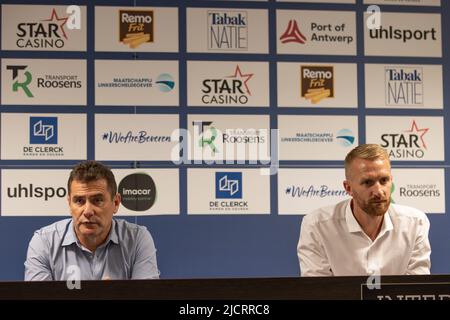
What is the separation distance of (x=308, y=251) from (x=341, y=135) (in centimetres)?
137

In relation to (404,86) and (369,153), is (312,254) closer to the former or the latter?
(369,153)

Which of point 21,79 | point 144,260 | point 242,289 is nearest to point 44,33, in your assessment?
point 21,79

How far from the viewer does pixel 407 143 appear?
3398mm

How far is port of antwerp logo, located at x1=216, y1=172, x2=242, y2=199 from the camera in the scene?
3270 mm

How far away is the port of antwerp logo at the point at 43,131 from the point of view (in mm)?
3213

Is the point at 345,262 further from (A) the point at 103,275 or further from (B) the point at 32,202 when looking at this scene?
(B) the point at 32,202

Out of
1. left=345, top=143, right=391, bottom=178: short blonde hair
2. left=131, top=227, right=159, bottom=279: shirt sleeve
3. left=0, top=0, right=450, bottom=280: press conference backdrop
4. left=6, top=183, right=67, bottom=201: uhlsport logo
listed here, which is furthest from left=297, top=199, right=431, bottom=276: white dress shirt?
left=6, top=183, right=67, bottom=201: uhlsport logo

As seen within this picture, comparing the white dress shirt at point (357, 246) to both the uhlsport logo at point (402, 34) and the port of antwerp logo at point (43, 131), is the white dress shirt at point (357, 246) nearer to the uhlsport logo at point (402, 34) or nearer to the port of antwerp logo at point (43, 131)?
the uhlsport logo at point (402, 34)

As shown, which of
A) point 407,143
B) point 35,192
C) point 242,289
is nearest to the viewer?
point 242,289

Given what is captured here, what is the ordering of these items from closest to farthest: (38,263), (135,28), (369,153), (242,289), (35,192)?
(242,289)
(38,263)
(369,153)
(35,192)
(135,28)

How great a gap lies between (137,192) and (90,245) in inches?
42.3

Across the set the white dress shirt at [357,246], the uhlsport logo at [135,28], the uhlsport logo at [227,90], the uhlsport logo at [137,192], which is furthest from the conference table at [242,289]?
the uhlsport logo at [135,28]

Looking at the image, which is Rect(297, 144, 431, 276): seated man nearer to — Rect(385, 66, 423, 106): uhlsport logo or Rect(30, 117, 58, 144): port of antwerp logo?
Rect(385, 66, 423, 106): uhlsport logo

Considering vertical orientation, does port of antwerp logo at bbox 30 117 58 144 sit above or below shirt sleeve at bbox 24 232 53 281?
above
